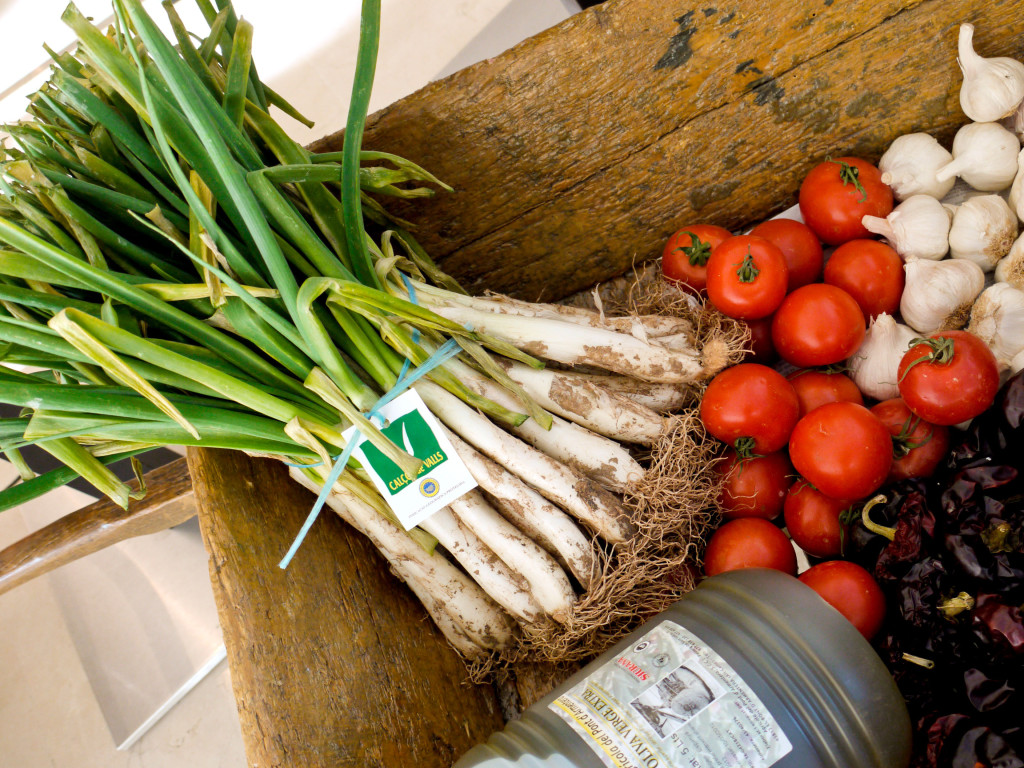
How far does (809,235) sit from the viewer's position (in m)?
1.34

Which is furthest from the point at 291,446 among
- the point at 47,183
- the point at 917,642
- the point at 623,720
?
the point at 917,642

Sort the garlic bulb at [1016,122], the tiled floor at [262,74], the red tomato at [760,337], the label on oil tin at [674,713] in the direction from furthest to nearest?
the tiled floor at [262,74], the red tomato at [760,337], the garlic bulb at [1016,122], the label on oil tin at [674,713]

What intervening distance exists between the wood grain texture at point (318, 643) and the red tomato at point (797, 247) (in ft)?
3.15

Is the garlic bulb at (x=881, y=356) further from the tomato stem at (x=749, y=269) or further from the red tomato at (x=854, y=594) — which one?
the red tomato at (x=854, y=594)

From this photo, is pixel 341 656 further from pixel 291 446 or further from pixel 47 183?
pixel 47 183

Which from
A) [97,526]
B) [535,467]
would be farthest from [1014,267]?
[97,526]

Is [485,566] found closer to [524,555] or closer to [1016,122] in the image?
[524,555]

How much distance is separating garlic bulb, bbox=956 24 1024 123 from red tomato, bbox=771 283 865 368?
391mm

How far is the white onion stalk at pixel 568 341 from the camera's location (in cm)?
115

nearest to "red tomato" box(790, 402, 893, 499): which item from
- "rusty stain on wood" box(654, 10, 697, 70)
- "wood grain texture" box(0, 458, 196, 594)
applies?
"rusty stain on wood" box(654, 10, 697, 70)

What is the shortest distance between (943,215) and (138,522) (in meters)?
1.63

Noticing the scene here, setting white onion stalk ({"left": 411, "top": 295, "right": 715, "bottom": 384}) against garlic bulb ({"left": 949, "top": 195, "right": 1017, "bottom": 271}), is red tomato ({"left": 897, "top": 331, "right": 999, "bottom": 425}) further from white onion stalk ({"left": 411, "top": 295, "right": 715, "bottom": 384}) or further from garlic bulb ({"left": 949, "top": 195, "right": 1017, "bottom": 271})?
white onion stalk ({"left": 411, "top": 295, "right": 715, "bottom": 384})

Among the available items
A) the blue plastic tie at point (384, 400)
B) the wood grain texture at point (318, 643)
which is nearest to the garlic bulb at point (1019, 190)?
Answer: the blue plastic tie at point (384, 400)

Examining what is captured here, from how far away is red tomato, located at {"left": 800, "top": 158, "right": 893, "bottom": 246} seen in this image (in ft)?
4.26
